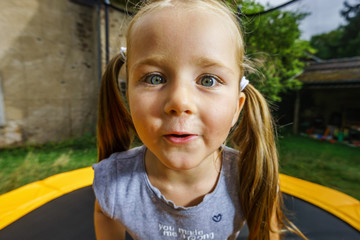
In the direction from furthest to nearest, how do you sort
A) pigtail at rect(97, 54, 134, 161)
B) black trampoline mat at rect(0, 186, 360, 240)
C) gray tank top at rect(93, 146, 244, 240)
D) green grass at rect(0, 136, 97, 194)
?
green grass at rect(0, 136, 97, 194) → black trampoline mat at rect(0, 186, 360, 240) → pigtail at rect(97, 54, 134, 161) → gray tank top at rect(93, 146, 244, 240)

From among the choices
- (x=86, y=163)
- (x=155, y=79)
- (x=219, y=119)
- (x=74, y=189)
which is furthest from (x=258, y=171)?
(x=86, y=163)

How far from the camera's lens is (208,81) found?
42 centimetres

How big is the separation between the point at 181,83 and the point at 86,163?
7.37 ft

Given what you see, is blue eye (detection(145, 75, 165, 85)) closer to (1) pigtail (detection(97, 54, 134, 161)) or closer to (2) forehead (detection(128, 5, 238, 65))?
(2) forehead (detection(128, 5, 238, 65))

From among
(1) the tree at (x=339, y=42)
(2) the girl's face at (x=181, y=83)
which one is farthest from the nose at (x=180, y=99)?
(1) the tree at (x=339, y=42)

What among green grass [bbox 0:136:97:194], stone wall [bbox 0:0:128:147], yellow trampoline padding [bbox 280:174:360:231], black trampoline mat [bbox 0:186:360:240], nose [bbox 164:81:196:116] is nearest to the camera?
nose [bbox 164:81:196:116]

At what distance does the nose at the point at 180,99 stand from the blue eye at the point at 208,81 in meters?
0.03

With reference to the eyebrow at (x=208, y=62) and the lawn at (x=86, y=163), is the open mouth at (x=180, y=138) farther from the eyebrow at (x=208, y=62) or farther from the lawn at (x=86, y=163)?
the lawn at (x=86, y=163)

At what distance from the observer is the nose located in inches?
14.5

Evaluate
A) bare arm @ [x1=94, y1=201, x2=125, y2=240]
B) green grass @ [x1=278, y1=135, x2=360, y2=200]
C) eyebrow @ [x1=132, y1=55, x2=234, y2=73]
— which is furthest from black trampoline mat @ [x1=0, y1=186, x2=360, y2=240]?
green grass @ [x1=278, y1=135, x2=360, y2=200]

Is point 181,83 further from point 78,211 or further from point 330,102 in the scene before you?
point 330,102

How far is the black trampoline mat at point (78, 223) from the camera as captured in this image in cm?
80

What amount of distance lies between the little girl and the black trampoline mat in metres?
0.31

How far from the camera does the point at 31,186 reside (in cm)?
107
